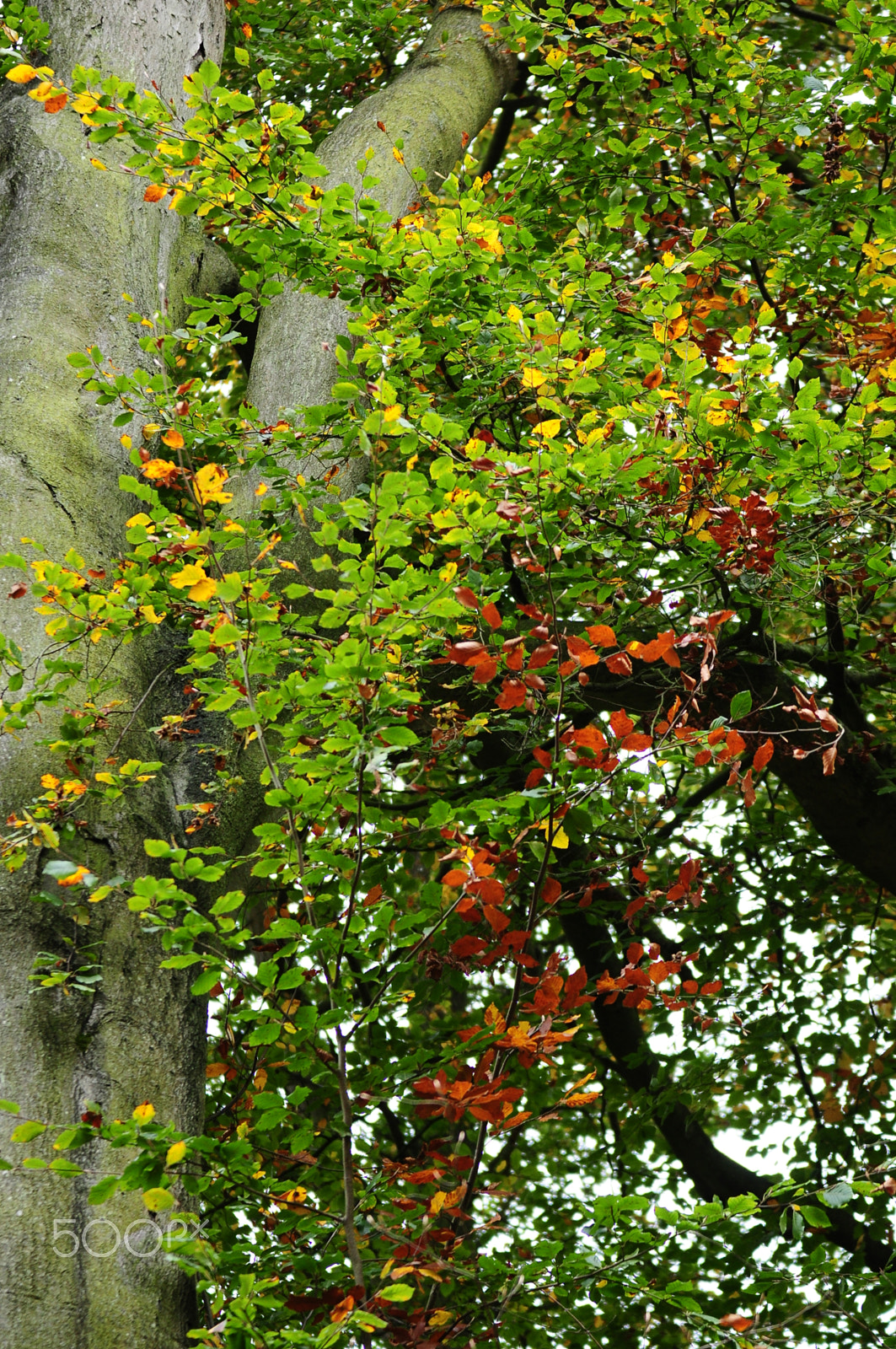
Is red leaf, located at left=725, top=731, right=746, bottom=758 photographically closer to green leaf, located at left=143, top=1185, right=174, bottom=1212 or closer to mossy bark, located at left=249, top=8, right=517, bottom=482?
green leaf, located at left=143, top=1185, right=174, bottom=1212

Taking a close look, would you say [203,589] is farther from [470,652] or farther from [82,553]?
[82,553]

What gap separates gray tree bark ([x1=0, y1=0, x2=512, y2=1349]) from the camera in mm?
1999

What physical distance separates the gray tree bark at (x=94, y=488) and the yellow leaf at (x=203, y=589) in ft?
3.11

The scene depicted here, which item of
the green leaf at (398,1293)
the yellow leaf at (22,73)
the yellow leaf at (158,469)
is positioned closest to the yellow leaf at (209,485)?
the yellow leaf at (158,469)

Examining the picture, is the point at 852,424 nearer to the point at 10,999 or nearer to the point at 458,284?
the point at 458,284

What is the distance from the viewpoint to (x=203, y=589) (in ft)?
5.62

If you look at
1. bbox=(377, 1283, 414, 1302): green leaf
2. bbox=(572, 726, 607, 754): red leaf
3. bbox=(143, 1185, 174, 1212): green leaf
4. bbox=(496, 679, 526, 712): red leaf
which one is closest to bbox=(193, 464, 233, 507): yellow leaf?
bbox=(496, 679, 526, 712): red leaf

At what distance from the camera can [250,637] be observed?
6.48ft

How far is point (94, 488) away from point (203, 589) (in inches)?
54.5

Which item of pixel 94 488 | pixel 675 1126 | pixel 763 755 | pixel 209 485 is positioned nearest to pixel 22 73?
pixel 94 488

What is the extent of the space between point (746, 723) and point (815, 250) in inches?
64.8

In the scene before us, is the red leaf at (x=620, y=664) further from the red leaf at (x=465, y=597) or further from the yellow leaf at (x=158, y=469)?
the yellow leaf at (x=158, y=469)

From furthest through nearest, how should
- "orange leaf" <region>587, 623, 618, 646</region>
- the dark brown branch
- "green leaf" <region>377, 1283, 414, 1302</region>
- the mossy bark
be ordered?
the dark brown branch
the mossy bark
"orange leaf" <region>587, 623, 618, 646</region>
"green leaf" <region>377, 1283, 414, 1302</region>

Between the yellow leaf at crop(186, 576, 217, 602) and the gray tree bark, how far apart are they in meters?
0.95
